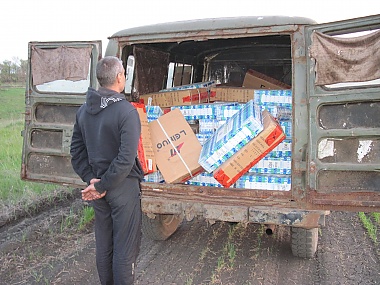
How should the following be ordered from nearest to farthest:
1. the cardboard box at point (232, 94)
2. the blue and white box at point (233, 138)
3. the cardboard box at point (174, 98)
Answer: the blue and white box at point (233, 138) → the cardboard box at point (174, 98) → the cardboard box at point (232, 94)

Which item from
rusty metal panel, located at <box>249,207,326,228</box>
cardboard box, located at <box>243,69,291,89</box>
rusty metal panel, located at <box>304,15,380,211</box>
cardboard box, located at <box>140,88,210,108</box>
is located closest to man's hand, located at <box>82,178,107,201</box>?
rusty metal panel, located at <box>249,207,326,228</box>

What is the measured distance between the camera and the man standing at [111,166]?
2689 mm

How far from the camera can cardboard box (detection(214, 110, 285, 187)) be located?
3.36m

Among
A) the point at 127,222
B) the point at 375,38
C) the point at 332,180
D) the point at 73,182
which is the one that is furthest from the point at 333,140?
the point at 73,182

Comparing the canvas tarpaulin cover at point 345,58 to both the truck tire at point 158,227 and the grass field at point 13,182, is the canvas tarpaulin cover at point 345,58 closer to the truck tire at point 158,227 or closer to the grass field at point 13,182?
the truck tire at point 158,227

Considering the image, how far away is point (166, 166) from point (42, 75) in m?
1.50

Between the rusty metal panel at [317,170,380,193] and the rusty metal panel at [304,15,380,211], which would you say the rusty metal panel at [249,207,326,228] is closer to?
the rusty metal panel at [304,15,380,211]

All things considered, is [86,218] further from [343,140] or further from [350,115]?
[350,115]

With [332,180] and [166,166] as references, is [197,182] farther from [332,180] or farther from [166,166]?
[332,180]

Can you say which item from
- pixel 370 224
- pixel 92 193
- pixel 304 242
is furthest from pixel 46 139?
pixel 370 224

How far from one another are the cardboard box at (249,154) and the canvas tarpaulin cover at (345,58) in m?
0.53

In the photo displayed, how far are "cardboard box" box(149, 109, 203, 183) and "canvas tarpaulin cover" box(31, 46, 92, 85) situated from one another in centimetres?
85

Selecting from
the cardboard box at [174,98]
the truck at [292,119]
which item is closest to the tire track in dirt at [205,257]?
the truck at [292,119]

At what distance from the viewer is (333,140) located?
314cm
